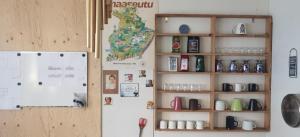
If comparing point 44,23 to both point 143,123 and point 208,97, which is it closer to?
point 143,123

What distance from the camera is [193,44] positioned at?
9.51 ft

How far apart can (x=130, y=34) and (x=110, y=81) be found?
0.47 metres

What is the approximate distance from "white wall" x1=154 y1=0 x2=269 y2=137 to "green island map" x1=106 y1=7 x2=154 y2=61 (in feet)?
0.78

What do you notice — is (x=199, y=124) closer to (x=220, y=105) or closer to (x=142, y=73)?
(x=220, y=105)

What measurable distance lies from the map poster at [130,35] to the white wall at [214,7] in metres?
0.16

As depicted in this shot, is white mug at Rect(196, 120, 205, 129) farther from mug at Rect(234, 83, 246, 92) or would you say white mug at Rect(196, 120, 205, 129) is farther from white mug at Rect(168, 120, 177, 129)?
mug at Rect(234, 83, 246, 92)

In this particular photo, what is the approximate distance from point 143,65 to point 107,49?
0.36 metres

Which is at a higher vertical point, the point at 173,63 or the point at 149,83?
the point at 173,63

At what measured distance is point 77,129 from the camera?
2.96 meters

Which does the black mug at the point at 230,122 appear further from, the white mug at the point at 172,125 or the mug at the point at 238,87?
the white mug at the point at 172,125

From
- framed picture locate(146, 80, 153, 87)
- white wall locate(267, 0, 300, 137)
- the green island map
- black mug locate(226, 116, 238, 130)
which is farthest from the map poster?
white wall locate(267, 0, 300, 137)

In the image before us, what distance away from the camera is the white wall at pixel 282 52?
2455 millimetres

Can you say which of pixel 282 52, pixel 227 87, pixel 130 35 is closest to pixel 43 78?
pixel 130 35

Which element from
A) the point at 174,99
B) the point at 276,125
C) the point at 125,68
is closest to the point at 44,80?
the point at 125,68
